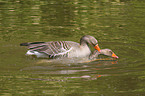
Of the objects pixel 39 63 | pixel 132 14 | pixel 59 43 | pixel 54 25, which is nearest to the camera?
pixel 39 63

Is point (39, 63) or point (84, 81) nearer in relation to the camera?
point (84, 81)

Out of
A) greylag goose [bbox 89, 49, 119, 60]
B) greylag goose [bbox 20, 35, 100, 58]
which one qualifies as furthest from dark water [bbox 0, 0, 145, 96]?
greylag goose [bbox 20, 35, 100, 58]

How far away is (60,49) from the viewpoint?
10906 mm

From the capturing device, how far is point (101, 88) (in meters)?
8.32

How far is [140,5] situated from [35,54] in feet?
38.6

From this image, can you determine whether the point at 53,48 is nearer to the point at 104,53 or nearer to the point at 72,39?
the point at 104,53

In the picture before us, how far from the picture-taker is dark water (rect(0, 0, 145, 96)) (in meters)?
8.38

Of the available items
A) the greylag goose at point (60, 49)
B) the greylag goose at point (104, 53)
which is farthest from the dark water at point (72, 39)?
the greylag goose at point (60, 49)

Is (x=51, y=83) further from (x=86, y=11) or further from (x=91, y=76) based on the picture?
(x=86, y=11)

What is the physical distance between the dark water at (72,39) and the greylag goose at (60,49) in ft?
1.37

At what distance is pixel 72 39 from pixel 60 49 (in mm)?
2911

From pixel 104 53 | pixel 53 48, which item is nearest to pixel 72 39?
pixel 104 53

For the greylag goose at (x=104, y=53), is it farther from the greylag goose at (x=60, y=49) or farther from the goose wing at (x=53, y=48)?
the goose wing at (x=53, y=48)

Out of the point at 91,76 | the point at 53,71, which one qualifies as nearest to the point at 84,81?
the point at 91,76
